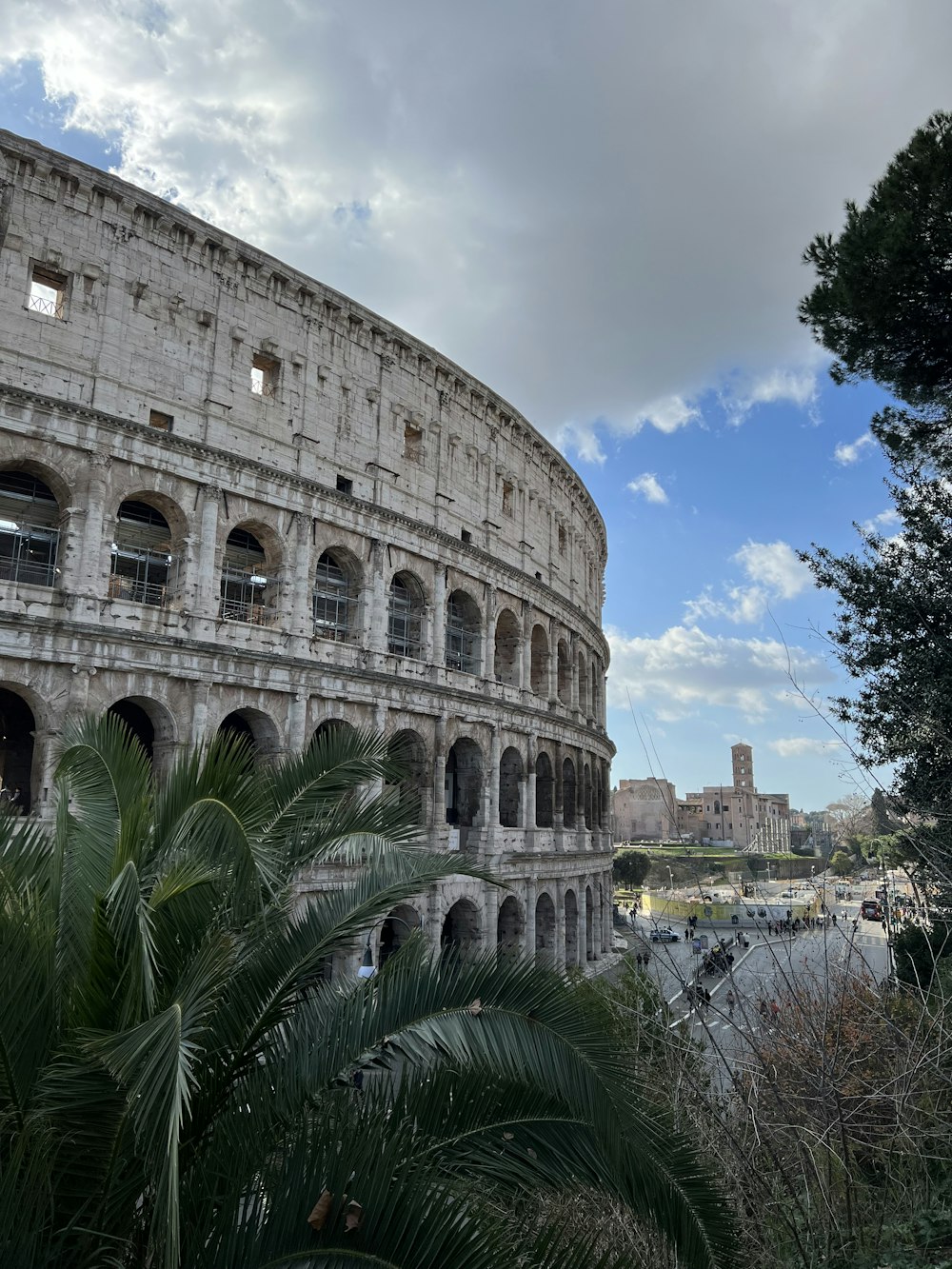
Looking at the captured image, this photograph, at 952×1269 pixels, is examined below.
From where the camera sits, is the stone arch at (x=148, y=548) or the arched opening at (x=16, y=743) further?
the stone arch at (x=148, y=548)

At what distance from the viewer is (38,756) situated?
54.7ft

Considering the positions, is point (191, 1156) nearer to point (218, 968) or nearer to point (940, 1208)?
point (218, 968)

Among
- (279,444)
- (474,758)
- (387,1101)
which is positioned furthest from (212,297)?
(387,1101)

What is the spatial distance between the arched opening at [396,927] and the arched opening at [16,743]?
894 centimetres

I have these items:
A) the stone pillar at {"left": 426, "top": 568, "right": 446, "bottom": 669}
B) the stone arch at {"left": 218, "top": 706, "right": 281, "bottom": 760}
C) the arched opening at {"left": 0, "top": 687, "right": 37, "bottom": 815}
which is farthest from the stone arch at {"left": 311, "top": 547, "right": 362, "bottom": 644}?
the arched opening at {"left": 0, "top": 687, "right": 37, "bottom": 815}

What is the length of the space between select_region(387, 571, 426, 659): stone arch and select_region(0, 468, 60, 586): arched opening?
8.46m

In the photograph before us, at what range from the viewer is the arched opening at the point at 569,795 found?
31.3 metres

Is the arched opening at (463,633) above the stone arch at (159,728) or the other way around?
above

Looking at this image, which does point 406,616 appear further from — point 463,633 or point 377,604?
point 463,633

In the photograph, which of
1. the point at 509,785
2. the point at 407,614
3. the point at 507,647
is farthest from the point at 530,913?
the point at 407,614

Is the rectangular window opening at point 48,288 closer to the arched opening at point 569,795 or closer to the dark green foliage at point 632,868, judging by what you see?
the arched opening at point 569,795

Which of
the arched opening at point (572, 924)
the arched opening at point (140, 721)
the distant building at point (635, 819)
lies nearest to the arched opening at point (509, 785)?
the arched opening at point (572, 924)

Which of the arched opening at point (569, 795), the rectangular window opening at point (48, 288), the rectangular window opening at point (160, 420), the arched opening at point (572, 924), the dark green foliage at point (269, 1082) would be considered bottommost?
the arched opening at point (572, 924)

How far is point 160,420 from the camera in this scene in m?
19.3
